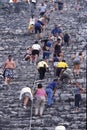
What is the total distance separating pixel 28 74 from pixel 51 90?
3104mm

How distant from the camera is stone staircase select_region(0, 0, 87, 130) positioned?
74.6 feet

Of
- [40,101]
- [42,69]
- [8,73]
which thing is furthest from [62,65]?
[40,101]

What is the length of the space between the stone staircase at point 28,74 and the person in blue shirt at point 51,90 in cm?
20

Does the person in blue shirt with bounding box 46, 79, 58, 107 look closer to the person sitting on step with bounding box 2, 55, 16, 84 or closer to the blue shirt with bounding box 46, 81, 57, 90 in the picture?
the blue shirt with bounding box 46, 81, 57, 90

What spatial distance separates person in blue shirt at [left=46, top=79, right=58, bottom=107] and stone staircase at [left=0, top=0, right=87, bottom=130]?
197 mm

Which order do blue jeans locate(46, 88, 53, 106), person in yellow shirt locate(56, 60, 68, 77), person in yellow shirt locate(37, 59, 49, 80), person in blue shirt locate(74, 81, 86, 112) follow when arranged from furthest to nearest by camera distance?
person in yellow shirt locate(37, 59, 49, 80) → person in yellow shirt locate(56, 60, 68, 77) → blue jeans locate(46, 88, 53, 106) → person in blue shirt locate(74, 81, 86, 112)

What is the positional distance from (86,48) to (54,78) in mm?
3930

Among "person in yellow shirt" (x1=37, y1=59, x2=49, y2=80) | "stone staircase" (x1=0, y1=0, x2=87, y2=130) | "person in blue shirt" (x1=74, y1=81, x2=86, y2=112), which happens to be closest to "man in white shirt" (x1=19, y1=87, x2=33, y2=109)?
"stone staircase" (x1=0, y1=0, x2=87, y2=130)

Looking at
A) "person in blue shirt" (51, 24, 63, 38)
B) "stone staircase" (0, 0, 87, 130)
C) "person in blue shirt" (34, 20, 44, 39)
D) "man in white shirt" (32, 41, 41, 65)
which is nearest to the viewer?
"stone staircase" (0, 0, 87, 130)

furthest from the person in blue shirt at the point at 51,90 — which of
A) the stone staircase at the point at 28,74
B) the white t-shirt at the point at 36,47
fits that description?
the white t-shirt at the point at 36,47

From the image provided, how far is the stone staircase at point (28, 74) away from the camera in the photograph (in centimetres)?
2273

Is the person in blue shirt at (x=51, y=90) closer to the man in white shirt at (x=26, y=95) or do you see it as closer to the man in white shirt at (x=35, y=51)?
the man in white shirt at (x=26, y=95)

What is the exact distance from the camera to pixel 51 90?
2406cm

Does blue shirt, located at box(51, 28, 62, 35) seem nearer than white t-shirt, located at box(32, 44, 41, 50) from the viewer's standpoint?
No
